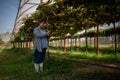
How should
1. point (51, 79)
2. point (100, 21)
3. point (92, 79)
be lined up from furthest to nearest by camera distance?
point (100, 21) → point (51, 79) → point (92, 79)

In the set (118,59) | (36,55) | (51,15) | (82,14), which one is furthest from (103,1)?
(51,15)

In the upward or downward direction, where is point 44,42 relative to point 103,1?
downward

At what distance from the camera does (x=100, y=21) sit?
1530 centimetres

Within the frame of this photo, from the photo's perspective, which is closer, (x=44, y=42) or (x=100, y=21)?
(x=44, y=42)

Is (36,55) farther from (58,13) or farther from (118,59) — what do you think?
(58,13)

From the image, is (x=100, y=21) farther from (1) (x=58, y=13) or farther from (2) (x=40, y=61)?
(2) (x=40, y=61)

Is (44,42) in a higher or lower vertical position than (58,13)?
lower

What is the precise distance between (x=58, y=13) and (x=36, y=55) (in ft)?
23.6

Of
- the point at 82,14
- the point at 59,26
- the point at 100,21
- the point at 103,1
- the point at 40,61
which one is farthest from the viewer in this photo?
the point at 59,26

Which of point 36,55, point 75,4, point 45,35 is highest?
point 75,4

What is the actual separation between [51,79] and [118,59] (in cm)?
606

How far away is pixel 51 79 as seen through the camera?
6.03 meters

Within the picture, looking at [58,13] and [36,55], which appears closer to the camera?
[36,55]

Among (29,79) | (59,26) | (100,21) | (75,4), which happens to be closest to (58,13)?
(100,21)
